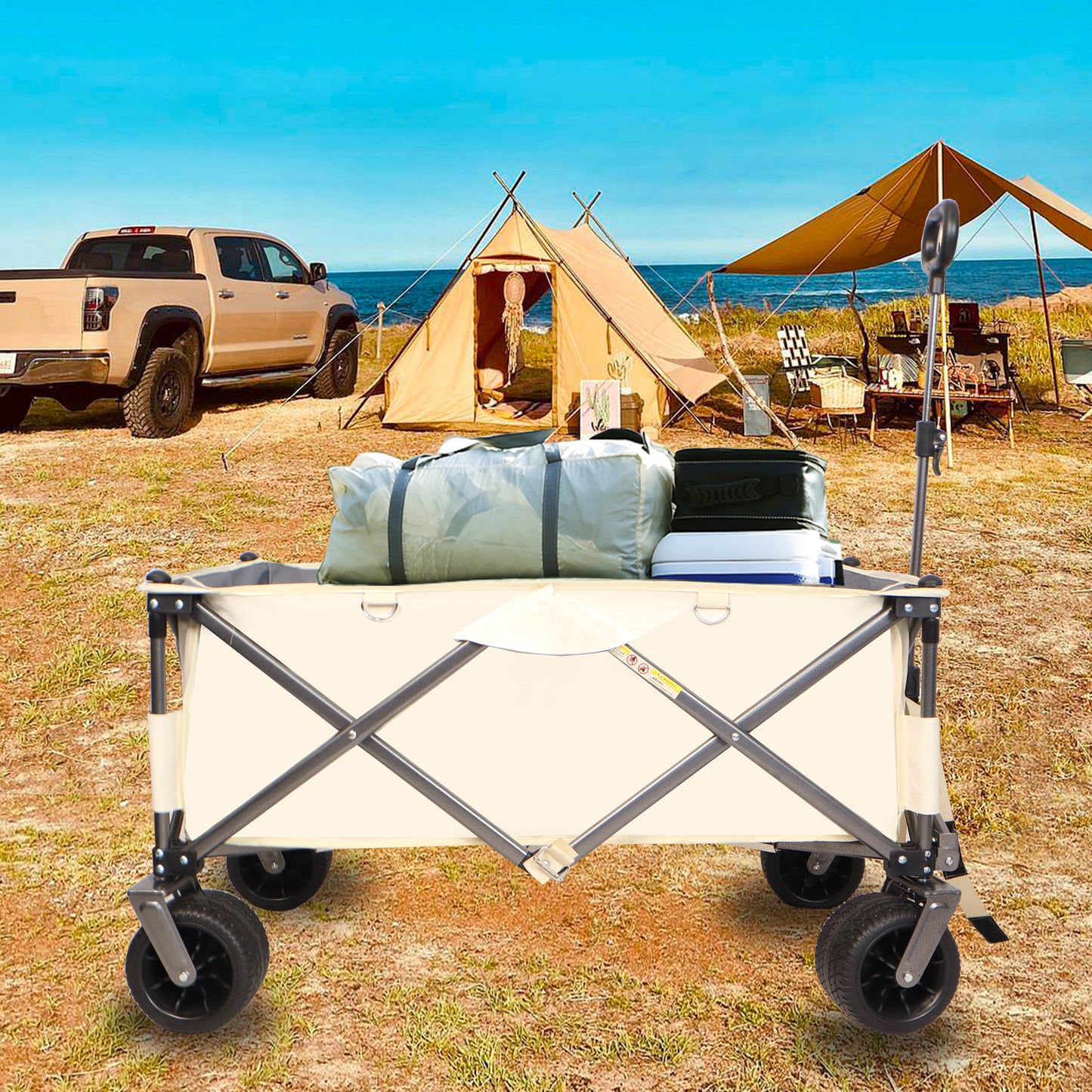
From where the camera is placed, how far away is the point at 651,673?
2.52 m

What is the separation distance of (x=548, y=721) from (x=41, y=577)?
5.21 m

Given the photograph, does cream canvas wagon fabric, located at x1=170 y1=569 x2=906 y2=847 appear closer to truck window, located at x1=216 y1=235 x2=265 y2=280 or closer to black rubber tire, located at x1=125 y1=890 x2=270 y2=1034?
black rubber tire, located at x1=125 y1=890 x2=270 y2=1034

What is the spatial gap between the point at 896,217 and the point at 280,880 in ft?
38.1

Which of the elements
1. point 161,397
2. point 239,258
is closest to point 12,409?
point 161,397

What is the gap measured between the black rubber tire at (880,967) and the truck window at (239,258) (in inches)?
430

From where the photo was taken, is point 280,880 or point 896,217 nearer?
point 280,880

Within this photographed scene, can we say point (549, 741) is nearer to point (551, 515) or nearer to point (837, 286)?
point (551, 515)

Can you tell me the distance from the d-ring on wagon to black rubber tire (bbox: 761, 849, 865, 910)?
27.5 inches

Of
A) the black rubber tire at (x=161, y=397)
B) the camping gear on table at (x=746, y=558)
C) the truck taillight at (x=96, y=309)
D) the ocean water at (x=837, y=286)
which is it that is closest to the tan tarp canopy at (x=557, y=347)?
the black rubber tire at (x=161, y=397)

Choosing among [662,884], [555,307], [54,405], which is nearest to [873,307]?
[555,307]

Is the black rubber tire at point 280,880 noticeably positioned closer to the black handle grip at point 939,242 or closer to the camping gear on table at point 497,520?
the camping gear on table at point 497,520

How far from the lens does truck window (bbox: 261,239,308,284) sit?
43.2 ft

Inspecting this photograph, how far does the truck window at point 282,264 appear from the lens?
13.2m

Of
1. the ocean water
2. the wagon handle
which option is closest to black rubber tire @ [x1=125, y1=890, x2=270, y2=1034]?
the wagon handle
